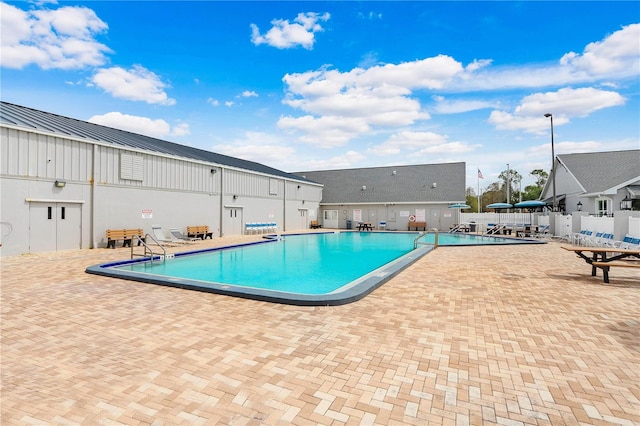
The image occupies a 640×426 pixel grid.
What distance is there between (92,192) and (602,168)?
30.1 meters

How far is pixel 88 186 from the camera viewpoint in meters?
13.3

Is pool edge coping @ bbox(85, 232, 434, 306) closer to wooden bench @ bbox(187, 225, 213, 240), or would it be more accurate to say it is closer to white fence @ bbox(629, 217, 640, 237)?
wooden bench @ bbox(187, 225, 213, 240)

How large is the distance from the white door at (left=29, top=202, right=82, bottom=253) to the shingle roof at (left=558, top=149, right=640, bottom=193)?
27214 millimetres

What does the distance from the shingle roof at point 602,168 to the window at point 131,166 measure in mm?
25441

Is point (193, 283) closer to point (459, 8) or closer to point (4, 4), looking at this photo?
point (4, 4)

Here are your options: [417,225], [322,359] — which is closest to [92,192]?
[322,359]

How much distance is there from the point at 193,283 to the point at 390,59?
1490 cm

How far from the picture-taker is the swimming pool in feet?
19.5

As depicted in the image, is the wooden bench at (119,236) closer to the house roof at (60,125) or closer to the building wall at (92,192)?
the building wall at (92,192)

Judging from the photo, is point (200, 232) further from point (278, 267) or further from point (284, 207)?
point (284, 207)

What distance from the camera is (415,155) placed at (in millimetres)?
40156

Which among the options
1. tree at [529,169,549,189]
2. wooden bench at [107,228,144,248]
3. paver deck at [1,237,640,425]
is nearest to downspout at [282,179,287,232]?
wooden bench at [107,228,144,248]

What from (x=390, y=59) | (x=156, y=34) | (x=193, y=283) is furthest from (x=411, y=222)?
(x=193, y=283)

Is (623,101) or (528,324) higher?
(623,101)
